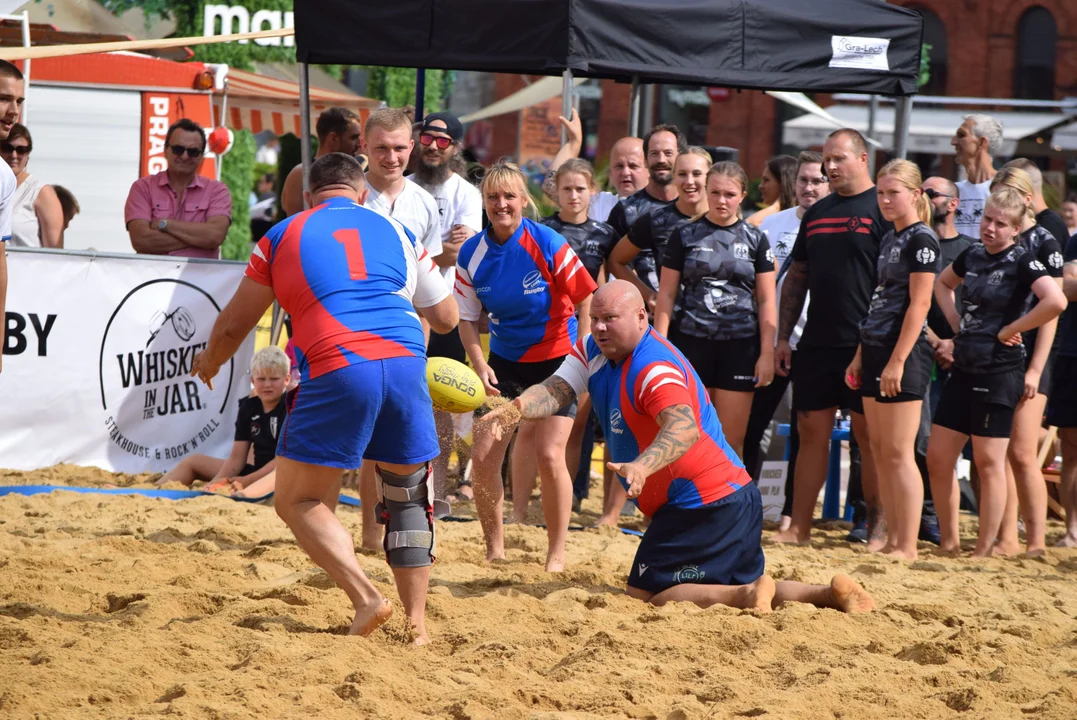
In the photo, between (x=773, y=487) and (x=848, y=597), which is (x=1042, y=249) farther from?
(x=848, y=597)

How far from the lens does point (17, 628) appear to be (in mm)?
4551

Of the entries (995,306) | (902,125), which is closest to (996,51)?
(902,125)

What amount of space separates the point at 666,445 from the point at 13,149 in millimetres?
5732

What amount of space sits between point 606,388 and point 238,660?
190cm

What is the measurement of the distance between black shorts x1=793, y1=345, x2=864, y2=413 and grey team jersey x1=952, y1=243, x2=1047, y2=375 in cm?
64

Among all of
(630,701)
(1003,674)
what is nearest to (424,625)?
(630,701)

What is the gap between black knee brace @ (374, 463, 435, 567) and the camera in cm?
470

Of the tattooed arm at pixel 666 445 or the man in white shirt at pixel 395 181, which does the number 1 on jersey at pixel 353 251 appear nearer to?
the tattooed arm at pixel 666 445

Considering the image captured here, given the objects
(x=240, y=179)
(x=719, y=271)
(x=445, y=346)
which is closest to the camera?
(x=719, y=271)

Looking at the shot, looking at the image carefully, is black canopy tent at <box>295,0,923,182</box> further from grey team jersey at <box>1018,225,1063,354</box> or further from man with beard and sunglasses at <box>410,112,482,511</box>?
grey team jersey at <box>1018,225,1063,354</box>

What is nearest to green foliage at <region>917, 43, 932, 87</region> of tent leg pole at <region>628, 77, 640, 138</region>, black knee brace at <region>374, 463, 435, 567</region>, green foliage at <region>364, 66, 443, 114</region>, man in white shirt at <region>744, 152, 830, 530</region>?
green foliage at <region>364, 66, 443, 114</region>

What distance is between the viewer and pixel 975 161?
873cm

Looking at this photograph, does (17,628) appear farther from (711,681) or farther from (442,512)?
(711,681)

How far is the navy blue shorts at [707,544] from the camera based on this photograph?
5.21 metres
